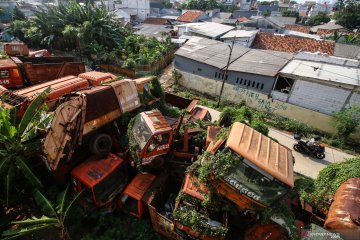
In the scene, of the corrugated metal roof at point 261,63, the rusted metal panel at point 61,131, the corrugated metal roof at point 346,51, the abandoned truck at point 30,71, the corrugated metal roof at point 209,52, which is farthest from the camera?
the corrugated metal roof at point 346,51

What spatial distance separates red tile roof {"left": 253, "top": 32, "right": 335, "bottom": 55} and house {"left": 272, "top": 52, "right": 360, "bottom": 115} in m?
11.0

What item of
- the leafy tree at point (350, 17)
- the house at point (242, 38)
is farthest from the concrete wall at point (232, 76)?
the leafy tree at point (350, 17)

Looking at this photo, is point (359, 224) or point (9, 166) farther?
point (9, 166)

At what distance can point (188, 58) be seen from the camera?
65.4 ft

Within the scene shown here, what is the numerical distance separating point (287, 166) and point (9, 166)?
9.42 metres

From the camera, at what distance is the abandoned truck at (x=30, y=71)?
12828 mm

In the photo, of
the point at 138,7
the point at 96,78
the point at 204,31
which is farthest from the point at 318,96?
the point at 138,7

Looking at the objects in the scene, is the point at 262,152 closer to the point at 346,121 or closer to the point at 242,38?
the point at 346,121

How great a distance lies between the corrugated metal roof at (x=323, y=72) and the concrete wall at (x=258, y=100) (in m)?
2.37

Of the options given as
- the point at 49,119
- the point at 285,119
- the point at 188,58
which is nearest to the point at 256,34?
the point at 188,58

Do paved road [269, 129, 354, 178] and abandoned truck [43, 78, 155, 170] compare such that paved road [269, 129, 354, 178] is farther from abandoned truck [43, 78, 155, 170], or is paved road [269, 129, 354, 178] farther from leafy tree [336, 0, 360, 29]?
leafy tree [336, 0, 360, 29]

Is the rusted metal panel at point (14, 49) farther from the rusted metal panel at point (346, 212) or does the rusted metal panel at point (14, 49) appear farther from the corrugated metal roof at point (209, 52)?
the rusted metal panel at point (346, 212)

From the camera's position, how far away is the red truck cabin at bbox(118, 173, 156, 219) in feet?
24.8

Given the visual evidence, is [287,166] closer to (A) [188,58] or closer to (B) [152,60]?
(A) [188,58]
